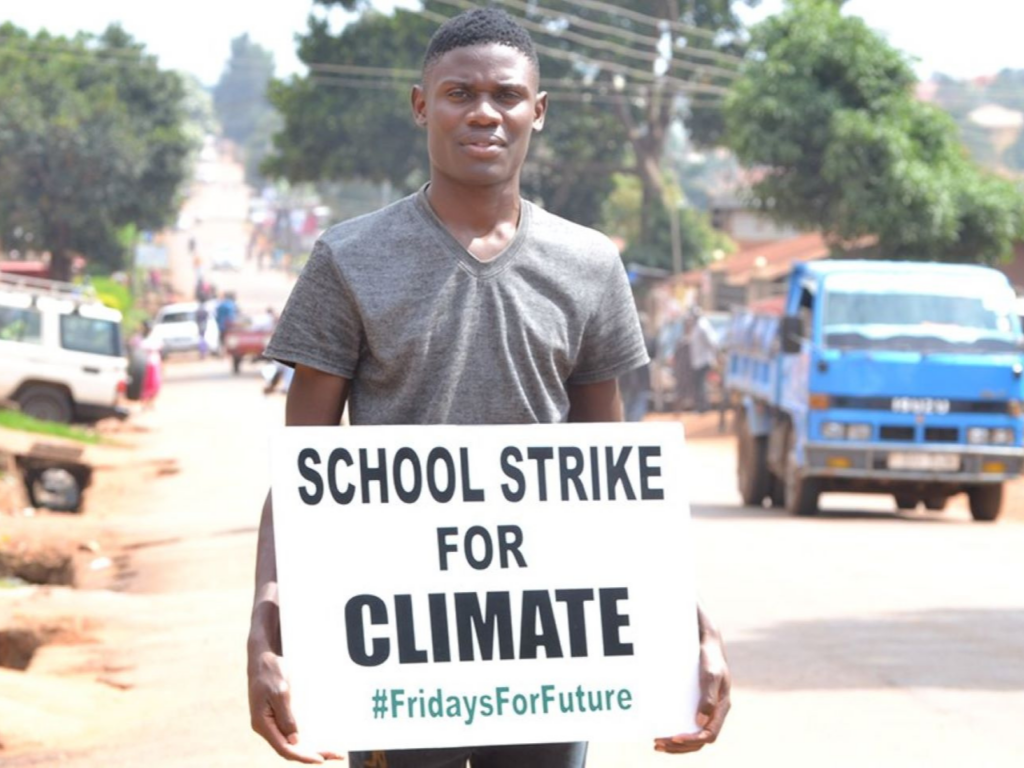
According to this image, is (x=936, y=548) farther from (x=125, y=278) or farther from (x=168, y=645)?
(x=125, y=278)

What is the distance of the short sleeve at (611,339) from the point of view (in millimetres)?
3877

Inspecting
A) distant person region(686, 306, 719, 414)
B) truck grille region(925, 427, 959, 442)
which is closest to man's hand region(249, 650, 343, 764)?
truck grille region(925, 427, 959, 442)

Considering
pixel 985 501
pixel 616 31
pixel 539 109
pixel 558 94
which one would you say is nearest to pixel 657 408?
pixel 616 31

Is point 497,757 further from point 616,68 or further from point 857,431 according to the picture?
point 616,68

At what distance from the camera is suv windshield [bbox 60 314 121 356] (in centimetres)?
3088

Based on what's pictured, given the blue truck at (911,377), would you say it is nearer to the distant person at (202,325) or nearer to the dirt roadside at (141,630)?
the dirt roadside at (141,630)

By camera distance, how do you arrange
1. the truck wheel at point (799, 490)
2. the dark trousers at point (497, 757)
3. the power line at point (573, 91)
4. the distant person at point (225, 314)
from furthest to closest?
the distant person at point (225, 314) < the power line at point (573, 91) < the truck wheel at point (799, 490) < the dark trousers at point (497, 757)

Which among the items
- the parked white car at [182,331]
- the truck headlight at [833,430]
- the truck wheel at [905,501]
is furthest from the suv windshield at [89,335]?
the parked white car at [182,331]

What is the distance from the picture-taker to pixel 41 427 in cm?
2850

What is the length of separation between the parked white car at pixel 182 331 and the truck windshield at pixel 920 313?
44519 mm

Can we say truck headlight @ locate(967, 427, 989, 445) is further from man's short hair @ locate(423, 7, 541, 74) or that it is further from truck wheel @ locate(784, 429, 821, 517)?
man's short hair @ locate(423, 7, 541, 74)

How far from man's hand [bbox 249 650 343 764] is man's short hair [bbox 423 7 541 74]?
1.10 metres

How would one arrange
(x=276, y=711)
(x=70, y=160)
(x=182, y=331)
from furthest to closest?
(x=182, y=331) → (x=70, y=160) → (x=276, y=711)

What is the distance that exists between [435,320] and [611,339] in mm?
367
